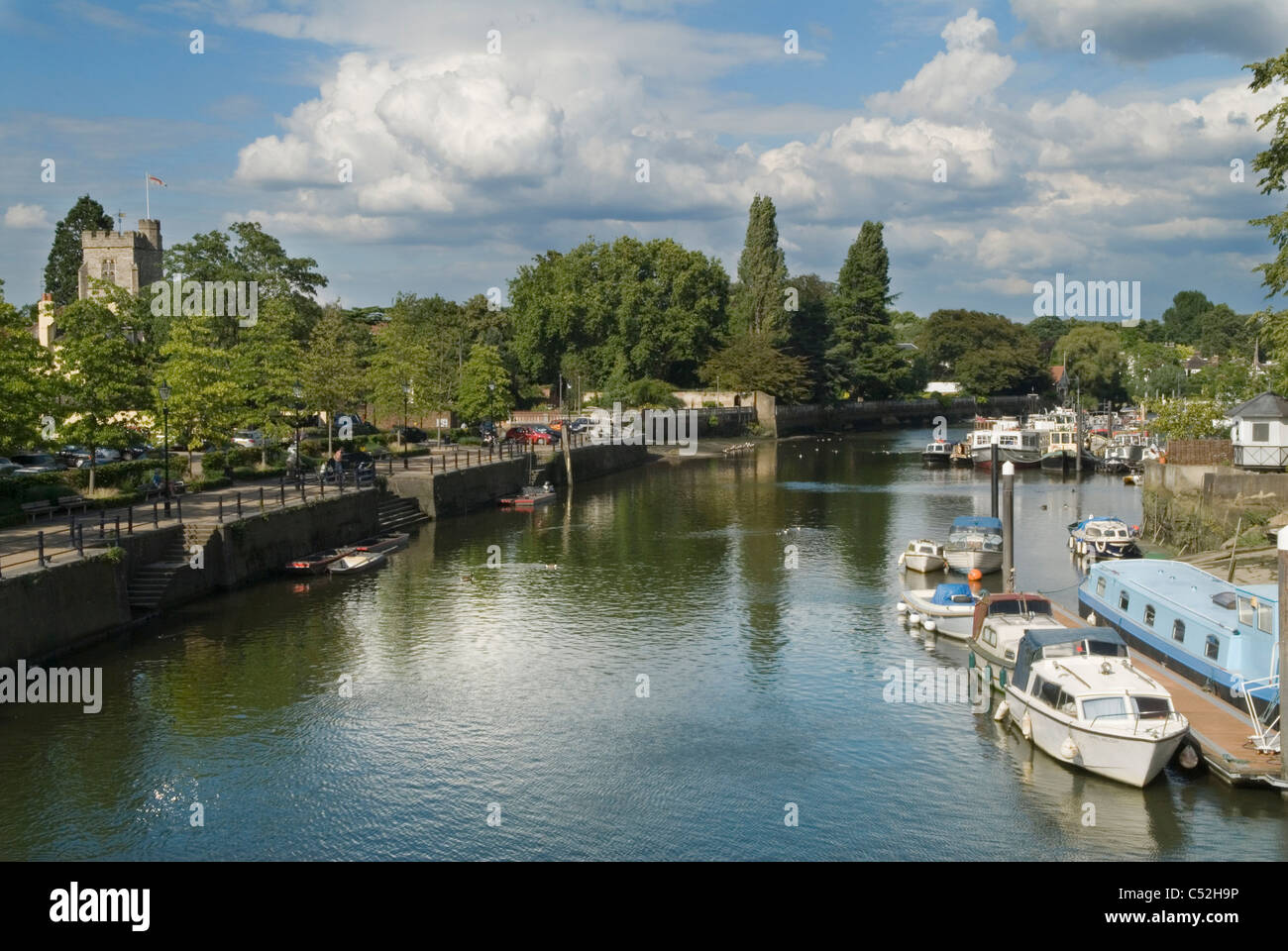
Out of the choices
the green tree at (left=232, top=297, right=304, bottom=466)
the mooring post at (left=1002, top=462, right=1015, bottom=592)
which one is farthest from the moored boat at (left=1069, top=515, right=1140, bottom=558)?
the green tree at (left=232, top=297, right=304, bottom=466)

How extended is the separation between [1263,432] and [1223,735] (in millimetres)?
29337

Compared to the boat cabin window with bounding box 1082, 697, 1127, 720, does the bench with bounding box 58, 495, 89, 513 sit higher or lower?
higher

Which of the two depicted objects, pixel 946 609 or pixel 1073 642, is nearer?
pixel 1073 642

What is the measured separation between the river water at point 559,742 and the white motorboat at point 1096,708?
637 millimetres

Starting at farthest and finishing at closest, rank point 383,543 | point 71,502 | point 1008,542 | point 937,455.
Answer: point 937,455, point 383,543, point 71,502, point 1008,542

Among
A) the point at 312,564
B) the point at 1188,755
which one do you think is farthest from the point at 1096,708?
the point at 312,564

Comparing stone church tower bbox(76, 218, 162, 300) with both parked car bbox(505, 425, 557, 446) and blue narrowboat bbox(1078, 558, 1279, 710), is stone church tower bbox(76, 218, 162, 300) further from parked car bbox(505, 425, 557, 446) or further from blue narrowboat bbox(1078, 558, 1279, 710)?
blue narrowboat bbox(1078, 558, 1279, 710)

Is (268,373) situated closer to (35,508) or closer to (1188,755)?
(35,508)

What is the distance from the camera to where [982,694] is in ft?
103

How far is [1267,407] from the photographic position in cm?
4947

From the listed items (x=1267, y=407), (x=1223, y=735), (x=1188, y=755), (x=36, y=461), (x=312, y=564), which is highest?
(x=1267, y=407)

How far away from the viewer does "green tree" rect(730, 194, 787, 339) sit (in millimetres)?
138625

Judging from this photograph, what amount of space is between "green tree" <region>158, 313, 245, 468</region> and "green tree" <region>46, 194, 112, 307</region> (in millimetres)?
89739

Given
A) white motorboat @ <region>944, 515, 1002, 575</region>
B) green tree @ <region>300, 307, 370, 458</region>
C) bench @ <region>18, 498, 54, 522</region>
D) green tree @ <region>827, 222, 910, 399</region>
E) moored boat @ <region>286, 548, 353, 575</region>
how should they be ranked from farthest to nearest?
green tree @ <region>827, 222, 910, 399</region> → green tree @ <region>300, 307, 370, 458</region> → white motorboat @ <region>944, 515, 1002, 575</region> → moored boat @ <region>286, 548, 353, 575</region> → bench @ <region>18, 498, 54, 522</region>
